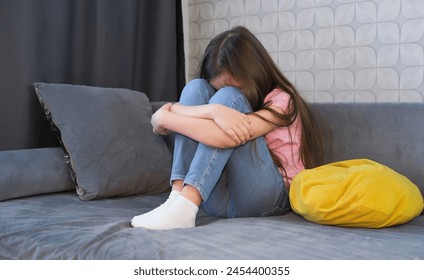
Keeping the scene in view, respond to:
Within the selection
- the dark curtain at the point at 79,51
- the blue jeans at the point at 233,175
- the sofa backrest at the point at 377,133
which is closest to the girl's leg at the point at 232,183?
the blue jeans at the point at 233,175

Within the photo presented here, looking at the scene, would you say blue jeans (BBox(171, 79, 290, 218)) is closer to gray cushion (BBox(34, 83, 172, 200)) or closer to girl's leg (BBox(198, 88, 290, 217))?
girl's leg (BBox(198, 88, 290, 217))

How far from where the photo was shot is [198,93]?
1.57 meters

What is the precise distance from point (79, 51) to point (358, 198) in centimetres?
138

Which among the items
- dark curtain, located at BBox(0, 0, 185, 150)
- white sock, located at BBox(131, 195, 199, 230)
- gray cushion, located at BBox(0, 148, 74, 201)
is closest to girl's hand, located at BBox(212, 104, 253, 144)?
white sock, located at BBox(131, 195, 199, 230)

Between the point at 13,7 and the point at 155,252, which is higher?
the point at 13,7

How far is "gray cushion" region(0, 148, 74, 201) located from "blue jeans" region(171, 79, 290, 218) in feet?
1.63

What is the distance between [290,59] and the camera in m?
2.37

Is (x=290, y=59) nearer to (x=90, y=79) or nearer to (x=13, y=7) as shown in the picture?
(x=90, y=79)

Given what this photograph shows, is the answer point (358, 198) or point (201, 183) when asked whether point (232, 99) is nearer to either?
point (201, 183)

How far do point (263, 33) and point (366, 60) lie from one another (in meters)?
0.51

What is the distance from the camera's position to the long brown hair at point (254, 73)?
5.11ft
